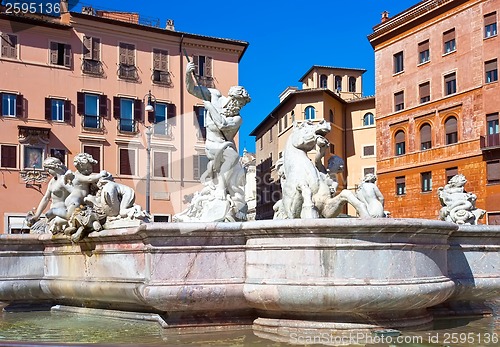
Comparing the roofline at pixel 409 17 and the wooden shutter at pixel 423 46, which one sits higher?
the roofline at pixel 409 17

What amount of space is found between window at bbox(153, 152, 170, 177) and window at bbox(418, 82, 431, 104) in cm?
1500

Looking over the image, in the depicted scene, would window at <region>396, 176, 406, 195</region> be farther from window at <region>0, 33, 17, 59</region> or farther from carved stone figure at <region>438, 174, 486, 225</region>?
carved stone figure at <region>438, 174, 486, 225</region>

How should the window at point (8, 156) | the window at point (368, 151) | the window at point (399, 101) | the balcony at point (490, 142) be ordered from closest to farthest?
the balcony at point (490, 142), the window at point (8, 156), the window at point (399, 101), the window at point (368, 151)

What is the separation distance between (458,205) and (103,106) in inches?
1091

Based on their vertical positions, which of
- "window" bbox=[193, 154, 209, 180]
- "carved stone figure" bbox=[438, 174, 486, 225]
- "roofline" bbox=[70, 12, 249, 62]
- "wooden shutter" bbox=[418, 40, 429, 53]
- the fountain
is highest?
"roofline" bbox=[70, 12, 249, 62]

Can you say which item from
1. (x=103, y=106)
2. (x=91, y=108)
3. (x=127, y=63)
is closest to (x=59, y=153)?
(x=91, y=108)

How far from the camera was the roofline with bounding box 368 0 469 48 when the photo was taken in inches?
1321

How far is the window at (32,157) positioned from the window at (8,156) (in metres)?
0.48

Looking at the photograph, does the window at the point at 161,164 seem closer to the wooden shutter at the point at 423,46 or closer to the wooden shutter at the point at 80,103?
the wooden shutter at the point at 80,103

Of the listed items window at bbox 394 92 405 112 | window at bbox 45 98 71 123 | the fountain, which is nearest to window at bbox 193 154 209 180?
window at bbox 45 98 71 123

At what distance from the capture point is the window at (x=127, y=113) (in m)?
34.3

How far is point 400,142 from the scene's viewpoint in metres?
36.6

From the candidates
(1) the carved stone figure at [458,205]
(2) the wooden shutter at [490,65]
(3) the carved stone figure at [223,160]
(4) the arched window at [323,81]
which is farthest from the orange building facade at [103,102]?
(1) the carved stone figure at [458,205]

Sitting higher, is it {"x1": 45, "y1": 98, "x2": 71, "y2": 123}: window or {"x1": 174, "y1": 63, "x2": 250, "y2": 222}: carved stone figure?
{"x1": 45, "y1": 98, "x2": 71, "y2": 123}: window
